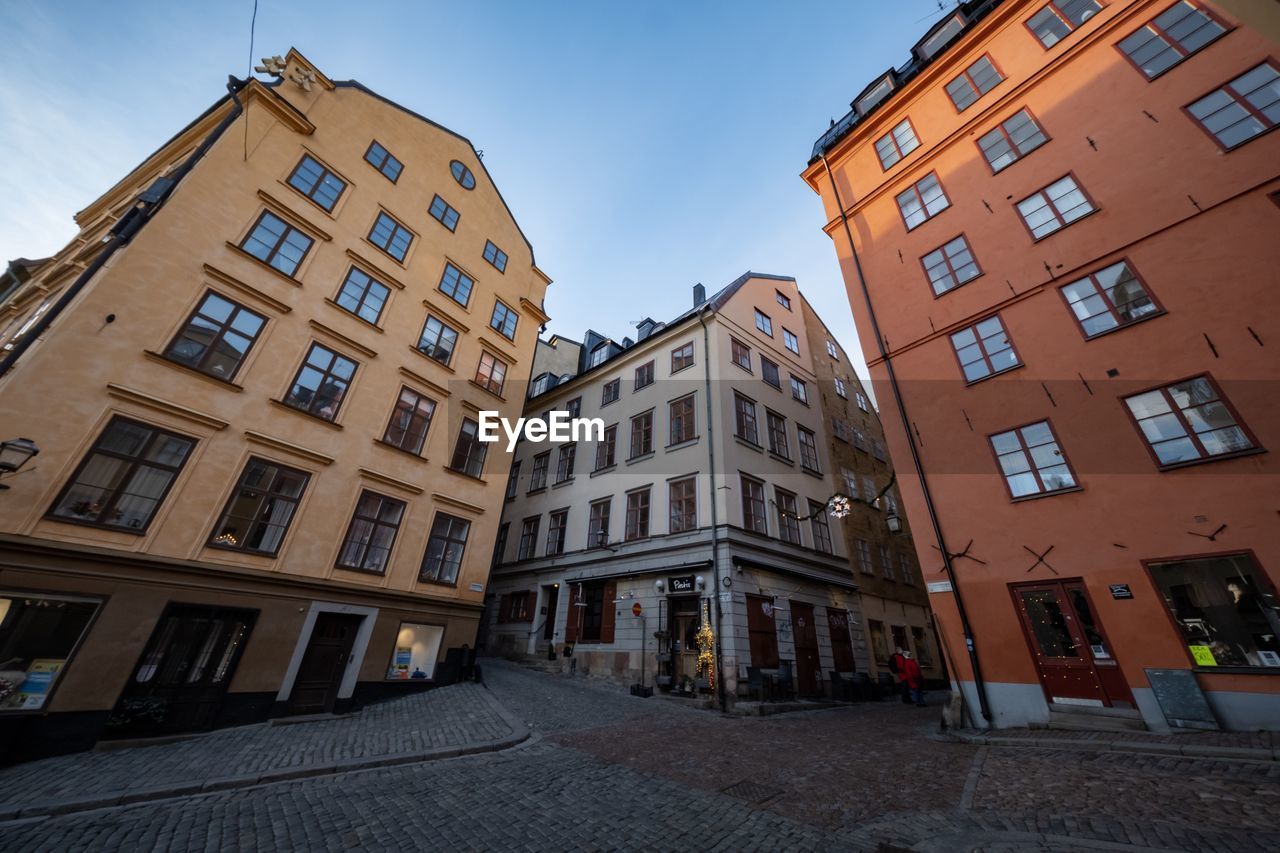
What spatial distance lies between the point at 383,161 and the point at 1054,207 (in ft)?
70.3

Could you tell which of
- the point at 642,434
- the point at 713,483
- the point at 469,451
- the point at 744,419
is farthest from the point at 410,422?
the point at 744,419

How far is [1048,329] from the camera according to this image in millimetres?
11688

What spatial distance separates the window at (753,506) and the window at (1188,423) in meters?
11.1

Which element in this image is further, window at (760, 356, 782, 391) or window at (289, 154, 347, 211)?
window at (760, 356, 782, 391)

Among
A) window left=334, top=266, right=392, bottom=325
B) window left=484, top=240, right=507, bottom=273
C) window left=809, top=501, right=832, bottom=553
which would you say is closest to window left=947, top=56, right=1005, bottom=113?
window left=809, top=501, right=832, bottom=553

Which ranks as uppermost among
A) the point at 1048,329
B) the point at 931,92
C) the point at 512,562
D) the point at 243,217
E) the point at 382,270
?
the point at 931,92

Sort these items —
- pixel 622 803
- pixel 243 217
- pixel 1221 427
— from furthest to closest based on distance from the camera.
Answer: pixel 243 217, pixel 1221 427, pixel 622 803

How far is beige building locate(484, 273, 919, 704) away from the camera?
16891mm

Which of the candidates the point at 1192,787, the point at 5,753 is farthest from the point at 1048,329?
the point at 5,753

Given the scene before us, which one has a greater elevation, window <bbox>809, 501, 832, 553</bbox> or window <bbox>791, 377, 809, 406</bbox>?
window <bbox>791, 377, 809, 406</bbox>

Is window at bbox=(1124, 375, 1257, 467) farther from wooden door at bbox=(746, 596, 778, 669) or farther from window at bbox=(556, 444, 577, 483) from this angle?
window at bbox=(556, 444, 577, 483)

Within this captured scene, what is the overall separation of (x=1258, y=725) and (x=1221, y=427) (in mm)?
5272

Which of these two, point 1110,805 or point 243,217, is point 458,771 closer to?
point 1110,805

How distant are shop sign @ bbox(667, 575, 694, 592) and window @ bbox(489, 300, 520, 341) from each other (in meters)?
12.2
